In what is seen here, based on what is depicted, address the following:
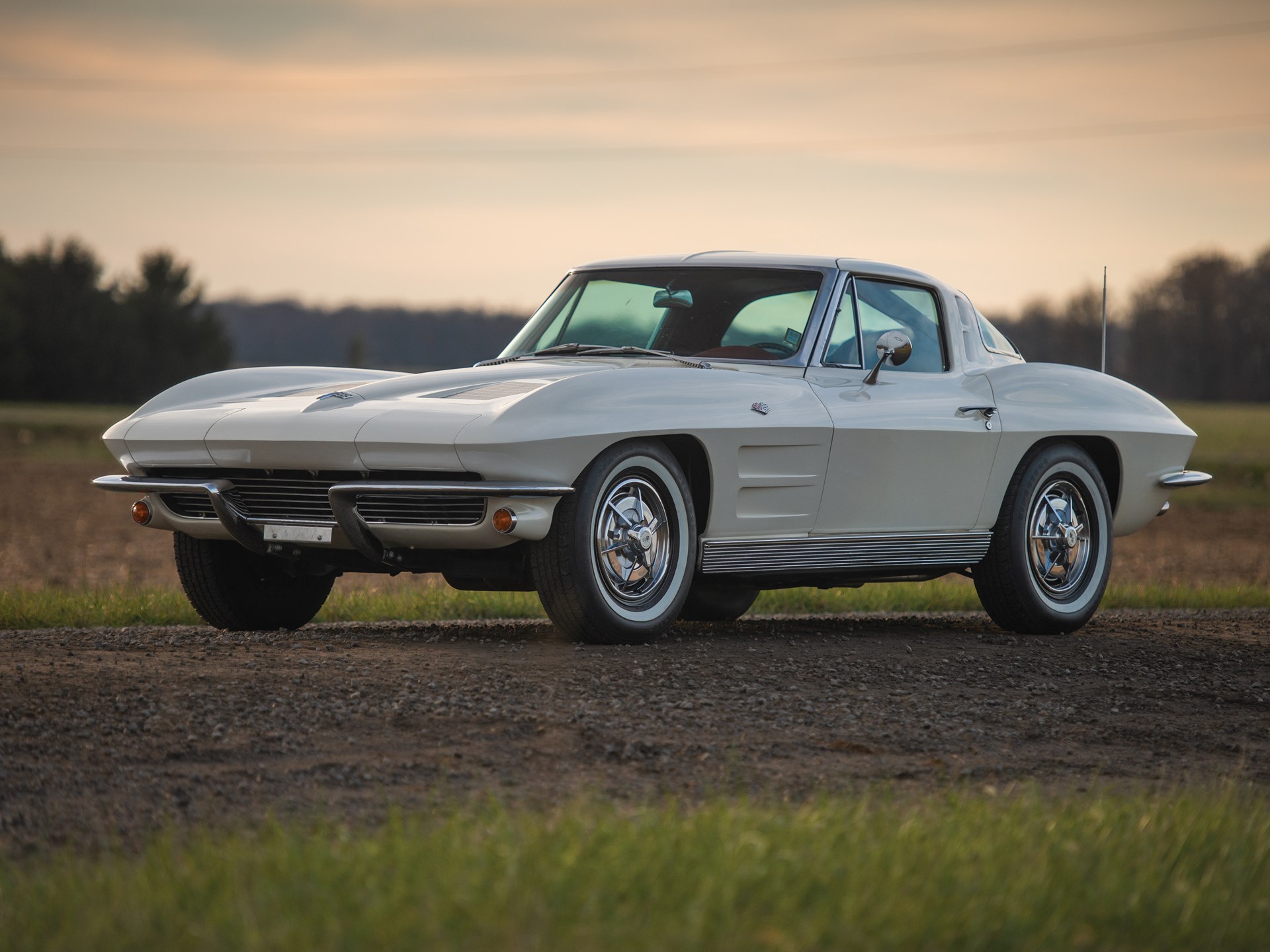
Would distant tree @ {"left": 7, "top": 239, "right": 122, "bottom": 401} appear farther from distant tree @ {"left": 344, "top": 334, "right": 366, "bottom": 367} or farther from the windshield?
the windshield

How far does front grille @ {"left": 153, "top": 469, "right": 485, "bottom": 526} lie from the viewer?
6.07 metres

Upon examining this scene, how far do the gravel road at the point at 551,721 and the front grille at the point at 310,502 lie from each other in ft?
1.76

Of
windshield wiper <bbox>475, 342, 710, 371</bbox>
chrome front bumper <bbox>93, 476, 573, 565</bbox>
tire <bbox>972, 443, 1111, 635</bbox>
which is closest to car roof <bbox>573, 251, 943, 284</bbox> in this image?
windshield wiper <bbox>475, 342, 710, 371</bbox>

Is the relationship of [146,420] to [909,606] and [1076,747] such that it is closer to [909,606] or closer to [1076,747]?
[1076,747]

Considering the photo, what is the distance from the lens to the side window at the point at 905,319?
778 cm

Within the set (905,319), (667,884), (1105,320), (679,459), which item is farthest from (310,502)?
(1105,320)

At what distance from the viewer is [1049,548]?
8289mm

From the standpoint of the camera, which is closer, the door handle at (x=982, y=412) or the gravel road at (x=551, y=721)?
the gravel road at (x=551, y=721)

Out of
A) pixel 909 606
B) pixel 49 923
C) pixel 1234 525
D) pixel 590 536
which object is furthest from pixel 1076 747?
pixel 1234 525

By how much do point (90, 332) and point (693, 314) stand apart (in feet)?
227

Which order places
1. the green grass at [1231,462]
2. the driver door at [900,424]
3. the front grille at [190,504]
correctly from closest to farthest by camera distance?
the front grille at [190,504] → the driver door at [900,424] → the green grass at [1231,462]

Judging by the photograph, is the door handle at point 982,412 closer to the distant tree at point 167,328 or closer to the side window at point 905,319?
the side window at point 905,319

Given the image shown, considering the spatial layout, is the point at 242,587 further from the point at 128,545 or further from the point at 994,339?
the point at 128,545

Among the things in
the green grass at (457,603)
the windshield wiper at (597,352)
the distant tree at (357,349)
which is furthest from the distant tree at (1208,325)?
the windshield wiper at (597,352)
